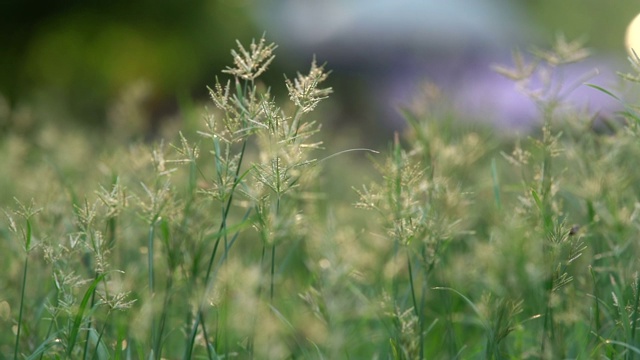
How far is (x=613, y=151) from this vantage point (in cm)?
213

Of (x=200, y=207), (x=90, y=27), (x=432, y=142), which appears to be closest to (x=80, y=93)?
(x=90, y=27)

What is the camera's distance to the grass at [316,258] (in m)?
1.46

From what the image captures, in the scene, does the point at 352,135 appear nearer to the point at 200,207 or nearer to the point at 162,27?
the point at 200,207

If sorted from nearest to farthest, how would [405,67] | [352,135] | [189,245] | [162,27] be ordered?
1. [189,245]
2. [352,135]
3. [162,27]
4. [405,67]

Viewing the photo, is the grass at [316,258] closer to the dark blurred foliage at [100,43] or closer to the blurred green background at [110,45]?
the blurred green background at [110,45]

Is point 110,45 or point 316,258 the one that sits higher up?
point 110,45

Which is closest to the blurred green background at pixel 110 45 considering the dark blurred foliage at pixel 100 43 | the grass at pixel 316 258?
the dark blurred foliage at pixel 100 43

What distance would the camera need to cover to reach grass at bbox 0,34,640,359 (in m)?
1.46

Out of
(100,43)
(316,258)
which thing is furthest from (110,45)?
(316,258)

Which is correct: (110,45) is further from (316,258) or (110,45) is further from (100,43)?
(316,258)

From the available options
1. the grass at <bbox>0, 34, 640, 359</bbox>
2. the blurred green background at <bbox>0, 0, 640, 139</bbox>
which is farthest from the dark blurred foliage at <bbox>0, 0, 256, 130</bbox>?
the grass at <bbox>0, 34, 640, 359</bbox>

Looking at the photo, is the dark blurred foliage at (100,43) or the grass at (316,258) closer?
the grass at (316,258)

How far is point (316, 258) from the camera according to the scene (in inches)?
83.6

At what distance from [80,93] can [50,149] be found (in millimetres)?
4381
